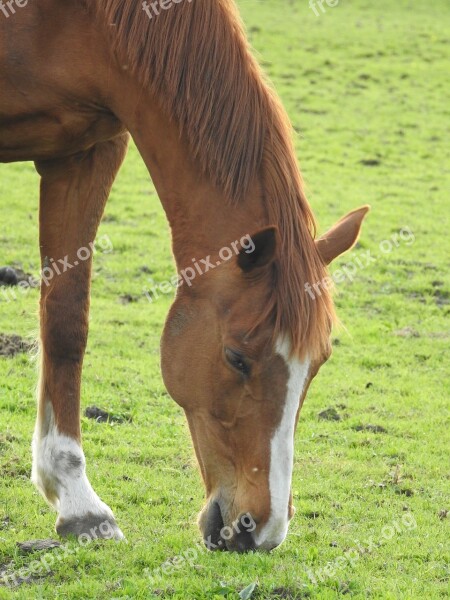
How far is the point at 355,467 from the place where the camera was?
6.29m

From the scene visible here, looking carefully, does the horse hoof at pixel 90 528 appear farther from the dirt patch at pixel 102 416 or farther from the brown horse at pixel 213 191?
the dirt patch at pixel 102 416

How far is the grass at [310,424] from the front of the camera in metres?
4.59

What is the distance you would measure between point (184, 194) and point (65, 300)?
1256 mm

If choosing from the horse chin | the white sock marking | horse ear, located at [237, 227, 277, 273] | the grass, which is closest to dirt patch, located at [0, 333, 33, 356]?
the grass

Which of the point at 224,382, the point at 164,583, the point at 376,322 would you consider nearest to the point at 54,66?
the point at 224,382

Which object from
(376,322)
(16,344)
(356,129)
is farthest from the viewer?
(356,129)

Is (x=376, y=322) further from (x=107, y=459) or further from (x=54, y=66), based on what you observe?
(x=54, y=66)

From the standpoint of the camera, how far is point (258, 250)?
4.11m

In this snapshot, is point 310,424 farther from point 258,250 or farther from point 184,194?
point 258,250

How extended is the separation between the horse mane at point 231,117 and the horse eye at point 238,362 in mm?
177

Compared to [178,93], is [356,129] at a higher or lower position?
lower

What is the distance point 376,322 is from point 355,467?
345 cm

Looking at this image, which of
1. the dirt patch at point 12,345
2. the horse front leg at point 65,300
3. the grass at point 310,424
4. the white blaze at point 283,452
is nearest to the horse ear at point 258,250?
the white blaze at point 283,452

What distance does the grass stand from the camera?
459cm
